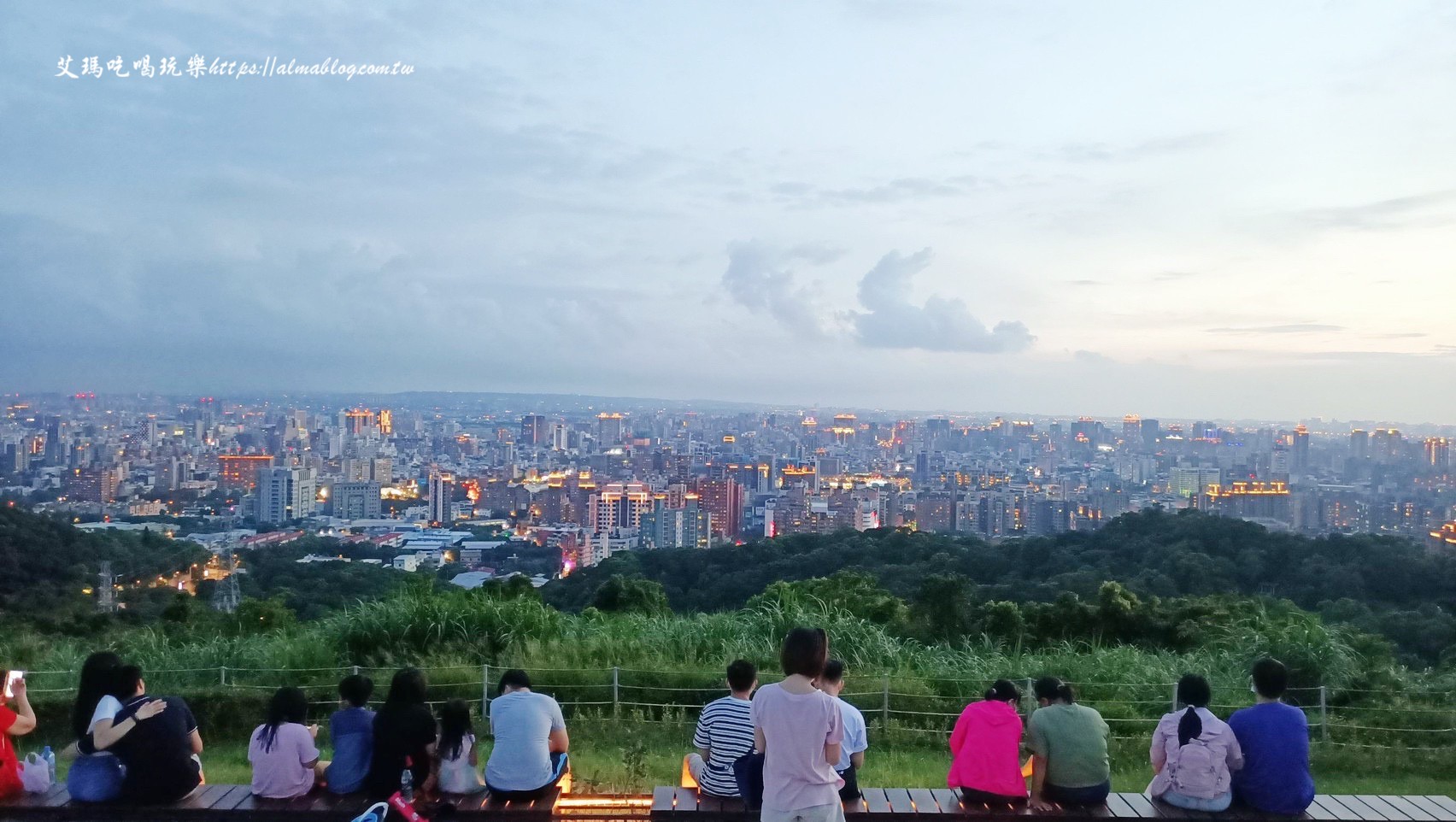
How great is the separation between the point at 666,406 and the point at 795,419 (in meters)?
8.54

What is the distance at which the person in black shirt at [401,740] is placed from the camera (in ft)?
13.1

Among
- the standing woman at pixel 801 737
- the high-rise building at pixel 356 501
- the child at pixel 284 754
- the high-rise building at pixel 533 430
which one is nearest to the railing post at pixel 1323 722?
the standing woman at pixel 801 737

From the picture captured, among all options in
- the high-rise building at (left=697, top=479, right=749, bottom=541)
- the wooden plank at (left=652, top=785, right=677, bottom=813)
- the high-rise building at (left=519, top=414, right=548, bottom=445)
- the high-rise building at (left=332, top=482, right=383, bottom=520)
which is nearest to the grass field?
the wooden plank at (left=652, top=785, right=677, bottom=813)

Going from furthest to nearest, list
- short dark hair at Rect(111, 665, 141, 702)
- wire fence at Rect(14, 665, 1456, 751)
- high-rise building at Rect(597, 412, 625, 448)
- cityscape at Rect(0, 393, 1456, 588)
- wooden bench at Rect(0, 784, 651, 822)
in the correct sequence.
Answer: high-rise building at Rect(597, 412, 625, 448)
cityscape at Rect(0, 393, 1456, 588)
wire fence at Rect(14, 665, 1456, 751)
short dark hair at Rect(111, 665, 141, 702)
wooden bench at Rect(0, 784, 651, 822)

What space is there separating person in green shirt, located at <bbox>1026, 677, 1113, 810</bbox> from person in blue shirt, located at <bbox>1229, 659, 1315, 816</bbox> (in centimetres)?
57

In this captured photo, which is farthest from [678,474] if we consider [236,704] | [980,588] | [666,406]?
[236,704]

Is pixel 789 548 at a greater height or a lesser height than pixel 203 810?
lesser

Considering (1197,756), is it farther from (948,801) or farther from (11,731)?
(11,731)

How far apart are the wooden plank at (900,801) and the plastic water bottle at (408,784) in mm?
1984

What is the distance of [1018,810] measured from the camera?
13.3 ft

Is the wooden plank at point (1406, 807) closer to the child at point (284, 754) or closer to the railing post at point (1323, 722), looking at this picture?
the railing post at point (1323, 722)

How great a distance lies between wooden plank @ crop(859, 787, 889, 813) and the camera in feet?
13.1

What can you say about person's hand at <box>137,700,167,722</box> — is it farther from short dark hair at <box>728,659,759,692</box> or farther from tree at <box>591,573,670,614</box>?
tree at <box>591,573,670,614</box>

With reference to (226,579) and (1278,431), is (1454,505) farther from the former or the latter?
(226,579)
